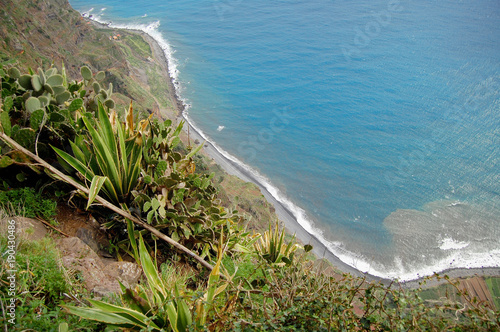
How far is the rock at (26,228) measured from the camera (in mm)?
3156

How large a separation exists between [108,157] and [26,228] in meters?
1.06

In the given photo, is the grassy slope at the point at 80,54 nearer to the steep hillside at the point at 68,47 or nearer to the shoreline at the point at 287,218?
the steep hillside at the point at 68,47

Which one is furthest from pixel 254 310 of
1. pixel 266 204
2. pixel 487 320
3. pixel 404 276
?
pixel 404 276

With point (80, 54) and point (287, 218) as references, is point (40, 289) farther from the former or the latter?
point (80, 54)

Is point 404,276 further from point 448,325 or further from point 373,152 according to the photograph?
point 448,325

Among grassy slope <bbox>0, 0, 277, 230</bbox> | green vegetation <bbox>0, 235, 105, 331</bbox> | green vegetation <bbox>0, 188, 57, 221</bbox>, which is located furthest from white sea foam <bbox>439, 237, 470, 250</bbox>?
green vegetation <bbox>0, 235, 105, 331</bbox>

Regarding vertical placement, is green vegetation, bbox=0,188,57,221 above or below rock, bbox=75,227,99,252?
above

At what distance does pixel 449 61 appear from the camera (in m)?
33.0

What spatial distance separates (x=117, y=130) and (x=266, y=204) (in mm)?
14735

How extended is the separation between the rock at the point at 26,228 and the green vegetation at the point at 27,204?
0.09m

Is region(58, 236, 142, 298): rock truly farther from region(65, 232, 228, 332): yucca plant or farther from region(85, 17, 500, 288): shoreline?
region(85, 17, 500, 288): shoreline

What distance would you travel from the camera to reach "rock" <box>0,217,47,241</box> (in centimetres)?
316

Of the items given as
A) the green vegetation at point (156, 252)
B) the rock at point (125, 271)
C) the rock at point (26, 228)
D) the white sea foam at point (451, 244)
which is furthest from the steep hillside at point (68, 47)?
the white sea foam at point (451, 244)

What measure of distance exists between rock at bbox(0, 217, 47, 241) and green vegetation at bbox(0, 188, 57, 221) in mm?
94
